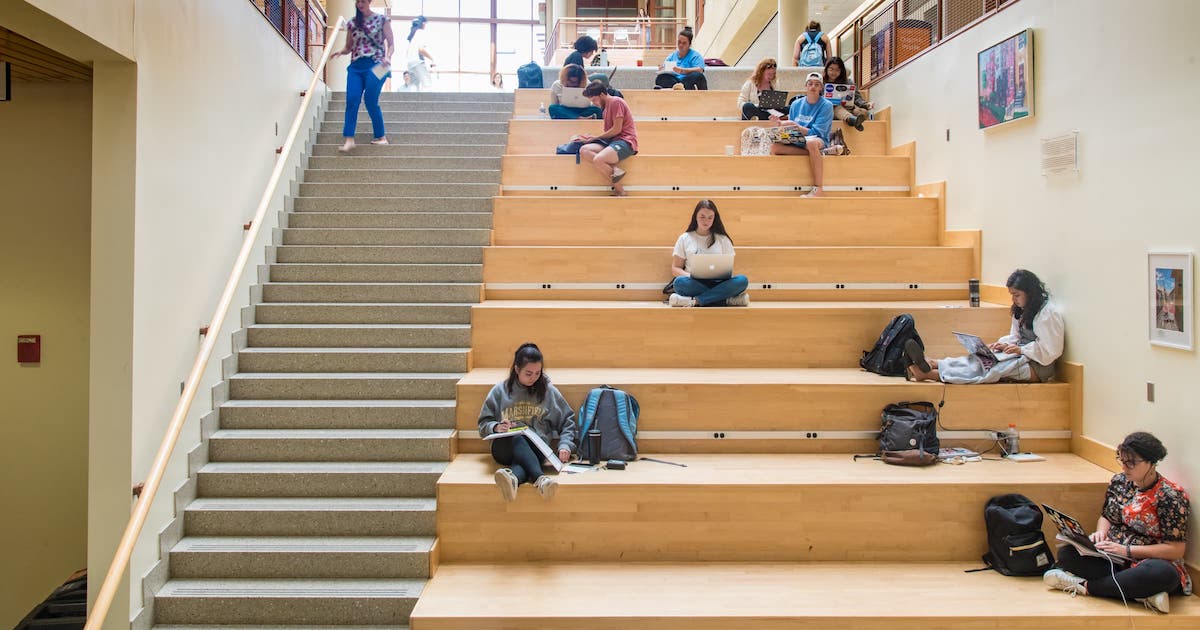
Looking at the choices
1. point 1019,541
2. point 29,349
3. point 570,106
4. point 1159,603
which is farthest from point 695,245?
point 29,349

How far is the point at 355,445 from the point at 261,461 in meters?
0.53

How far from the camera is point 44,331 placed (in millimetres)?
4855

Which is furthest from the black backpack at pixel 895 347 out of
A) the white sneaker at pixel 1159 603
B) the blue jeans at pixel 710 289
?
the white sneaker at pixel 1159 603

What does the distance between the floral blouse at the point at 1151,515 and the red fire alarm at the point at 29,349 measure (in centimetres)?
571

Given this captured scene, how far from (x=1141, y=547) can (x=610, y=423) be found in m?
2.49

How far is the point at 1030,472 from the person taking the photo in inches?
169

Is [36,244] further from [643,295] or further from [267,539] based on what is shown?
[643,295]

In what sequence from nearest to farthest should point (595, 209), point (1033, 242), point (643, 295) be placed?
point (1033, 242) → point (643, 295) → point (595, 209)

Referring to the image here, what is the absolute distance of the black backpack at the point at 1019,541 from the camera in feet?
12.6

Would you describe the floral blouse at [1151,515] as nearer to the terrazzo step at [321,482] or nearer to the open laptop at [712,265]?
the open laptop at [712,265]

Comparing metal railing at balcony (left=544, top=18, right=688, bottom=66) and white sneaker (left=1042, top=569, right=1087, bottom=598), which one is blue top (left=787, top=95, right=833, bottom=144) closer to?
white sneaker (left=1042, top=569, right=1087, bottom=598)

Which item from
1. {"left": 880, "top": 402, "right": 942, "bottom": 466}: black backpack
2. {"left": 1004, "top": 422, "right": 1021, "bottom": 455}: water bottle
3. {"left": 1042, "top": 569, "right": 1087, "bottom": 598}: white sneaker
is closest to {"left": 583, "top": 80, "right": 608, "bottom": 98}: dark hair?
{"left": 880, "top": 402, "right": 942, "bottom": 466}: black backpack

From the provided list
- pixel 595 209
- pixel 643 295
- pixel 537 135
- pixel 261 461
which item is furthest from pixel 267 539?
pixel 537 135

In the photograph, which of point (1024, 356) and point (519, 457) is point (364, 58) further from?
point (1024, 356)
